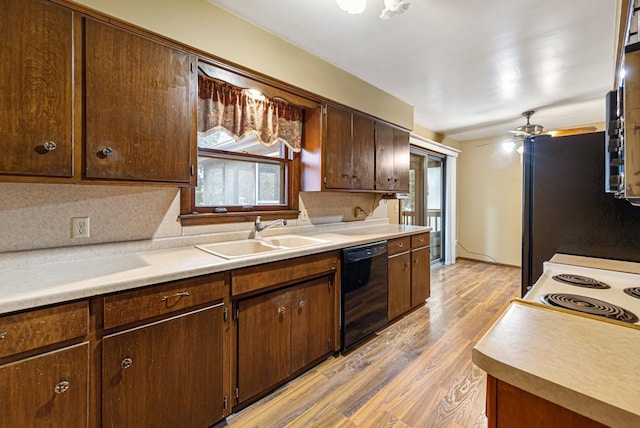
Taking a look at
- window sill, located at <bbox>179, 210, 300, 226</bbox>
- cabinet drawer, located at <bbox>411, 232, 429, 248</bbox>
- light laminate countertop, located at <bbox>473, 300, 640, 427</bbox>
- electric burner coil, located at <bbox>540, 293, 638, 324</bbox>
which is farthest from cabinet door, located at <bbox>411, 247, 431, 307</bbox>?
light laminate countertop, located at <bbox>473, 300, 640, 427</bbox>

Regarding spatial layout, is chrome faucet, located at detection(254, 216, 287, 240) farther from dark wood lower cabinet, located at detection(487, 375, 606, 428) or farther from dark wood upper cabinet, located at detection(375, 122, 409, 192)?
dark wood lower cabinet, located at detection(487, 375, 606, 428)

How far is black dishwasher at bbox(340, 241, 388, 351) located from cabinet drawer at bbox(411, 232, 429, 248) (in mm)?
625

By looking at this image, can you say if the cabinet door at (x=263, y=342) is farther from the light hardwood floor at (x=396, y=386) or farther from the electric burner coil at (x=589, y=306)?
the electric burner coil at (x=589, y=306)

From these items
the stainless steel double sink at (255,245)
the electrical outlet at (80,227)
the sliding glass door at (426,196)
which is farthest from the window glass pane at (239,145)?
the sliding glass door at (426,196)

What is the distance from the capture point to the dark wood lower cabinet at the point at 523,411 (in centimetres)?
60

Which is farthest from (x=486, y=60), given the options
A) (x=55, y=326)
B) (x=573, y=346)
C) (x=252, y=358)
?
(x=55, y=326)

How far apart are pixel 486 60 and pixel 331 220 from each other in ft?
6.68

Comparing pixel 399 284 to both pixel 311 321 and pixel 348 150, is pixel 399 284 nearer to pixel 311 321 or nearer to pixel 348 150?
pixel 311 321

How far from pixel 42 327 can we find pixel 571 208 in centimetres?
262

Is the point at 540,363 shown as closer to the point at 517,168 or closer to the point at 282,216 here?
the point at 282,216

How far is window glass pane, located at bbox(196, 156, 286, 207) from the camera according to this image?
2.13m

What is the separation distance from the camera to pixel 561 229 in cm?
173

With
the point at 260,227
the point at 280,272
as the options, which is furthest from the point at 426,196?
the point at 280,272

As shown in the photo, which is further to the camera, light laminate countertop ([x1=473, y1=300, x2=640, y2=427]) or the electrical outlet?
the electrical outlet
